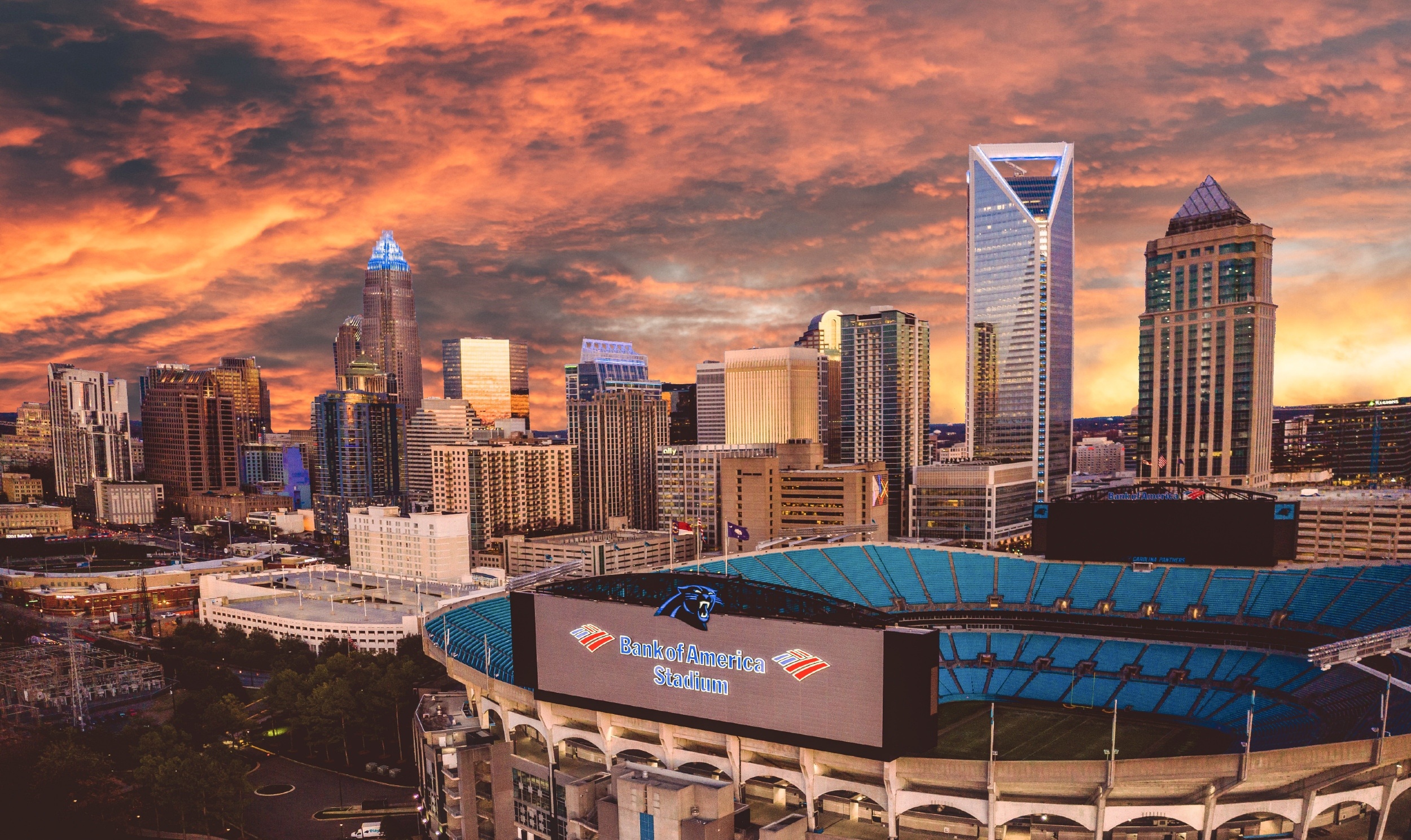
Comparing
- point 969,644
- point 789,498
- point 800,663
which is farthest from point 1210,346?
point 800,663

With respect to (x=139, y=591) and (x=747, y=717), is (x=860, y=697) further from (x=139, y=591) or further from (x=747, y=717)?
(x=139, y=591)

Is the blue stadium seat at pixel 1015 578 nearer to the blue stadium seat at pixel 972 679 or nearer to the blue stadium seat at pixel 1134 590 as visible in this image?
the blue stadium seat at pixel 1134 590

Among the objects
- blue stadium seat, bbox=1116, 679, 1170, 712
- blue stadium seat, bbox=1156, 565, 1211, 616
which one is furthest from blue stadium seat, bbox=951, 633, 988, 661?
blue stadium seat, bbox=1156, 565, 1211, 616

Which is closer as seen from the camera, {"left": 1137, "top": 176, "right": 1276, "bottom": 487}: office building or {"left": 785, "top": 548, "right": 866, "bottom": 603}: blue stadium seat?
{"left": 785, "top": 548, "right": 866, "bottom": 603}: blue stadium seat

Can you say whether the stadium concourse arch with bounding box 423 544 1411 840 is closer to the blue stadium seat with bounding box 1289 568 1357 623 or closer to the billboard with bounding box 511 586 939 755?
the blue stadium seat with bounding box 1289 568 1357 623

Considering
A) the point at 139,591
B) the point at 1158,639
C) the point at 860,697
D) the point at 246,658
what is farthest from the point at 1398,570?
the point at 139,591

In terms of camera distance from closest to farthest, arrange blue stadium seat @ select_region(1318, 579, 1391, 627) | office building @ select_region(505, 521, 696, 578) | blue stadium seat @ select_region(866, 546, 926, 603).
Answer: blue stadium seat @ select_region(1318, 579, 1391, 627) < blue stadium seat @ select_region(866, 546, 926, 603) < office building @ select_region(505, 521, 696, 578)

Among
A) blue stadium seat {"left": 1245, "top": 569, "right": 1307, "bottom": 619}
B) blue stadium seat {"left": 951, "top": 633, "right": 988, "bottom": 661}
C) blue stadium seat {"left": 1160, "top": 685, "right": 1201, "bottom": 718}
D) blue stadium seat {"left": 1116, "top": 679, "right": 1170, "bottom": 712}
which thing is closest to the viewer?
blue stadium seat {"left": 1160, "top": 685, "right": 1201, "bottom": 718}
